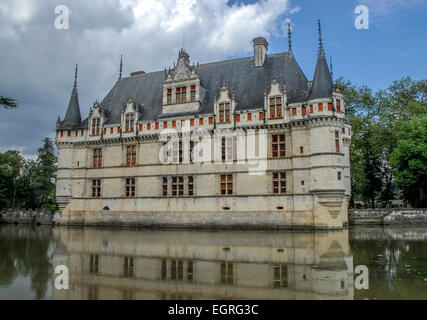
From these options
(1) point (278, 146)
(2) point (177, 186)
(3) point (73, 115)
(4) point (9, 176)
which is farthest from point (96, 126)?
(4) point (9, 176)

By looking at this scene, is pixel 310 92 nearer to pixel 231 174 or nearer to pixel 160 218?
pixel 231 174

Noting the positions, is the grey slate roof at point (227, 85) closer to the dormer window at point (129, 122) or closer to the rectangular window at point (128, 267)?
the dormer window at point (129, 122)

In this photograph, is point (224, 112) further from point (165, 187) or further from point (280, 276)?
point (280, 276)

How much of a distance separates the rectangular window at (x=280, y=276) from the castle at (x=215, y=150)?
15055mm

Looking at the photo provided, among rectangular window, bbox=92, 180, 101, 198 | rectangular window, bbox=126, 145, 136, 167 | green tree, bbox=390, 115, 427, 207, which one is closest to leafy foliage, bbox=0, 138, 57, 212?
rectangular window, bbox=92, 180, 101, 198

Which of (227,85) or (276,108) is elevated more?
(227,85)

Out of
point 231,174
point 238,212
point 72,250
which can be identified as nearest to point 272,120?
point 231,174

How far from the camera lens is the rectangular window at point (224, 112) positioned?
2850cm

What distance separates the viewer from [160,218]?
29.4 m

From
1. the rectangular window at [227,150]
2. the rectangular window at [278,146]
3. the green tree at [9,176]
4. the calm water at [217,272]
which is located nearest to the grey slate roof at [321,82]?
the rectangular window at [278,146]

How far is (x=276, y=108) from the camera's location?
89.2 feet

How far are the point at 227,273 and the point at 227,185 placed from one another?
713 inches

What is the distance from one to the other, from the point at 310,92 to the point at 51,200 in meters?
35.6

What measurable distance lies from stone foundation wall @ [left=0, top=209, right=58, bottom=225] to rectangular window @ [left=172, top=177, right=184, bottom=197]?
42.8ft
